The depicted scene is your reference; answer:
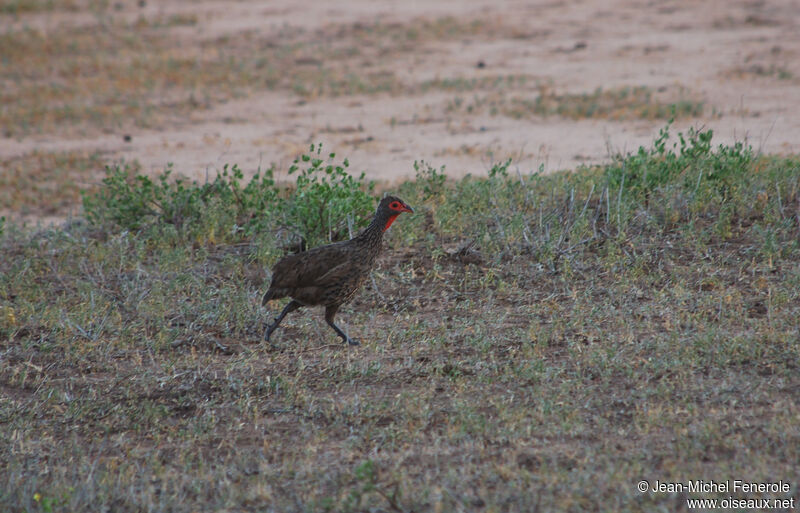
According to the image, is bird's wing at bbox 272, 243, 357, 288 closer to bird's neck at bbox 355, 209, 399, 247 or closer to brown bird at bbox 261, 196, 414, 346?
brown bird at bbox 261, 196, 414, 346

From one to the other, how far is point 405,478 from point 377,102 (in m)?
9.31

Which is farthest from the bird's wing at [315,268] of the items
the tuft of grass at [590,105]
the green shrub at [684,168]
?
the tuft of grass at [590,105]

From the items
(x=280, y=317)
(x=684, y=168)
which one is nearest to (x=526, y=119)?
(x=684, y=168)

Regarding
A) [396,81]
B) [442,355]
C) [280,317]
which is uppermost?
[396,81]

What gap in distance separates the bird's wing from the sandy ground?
375cm

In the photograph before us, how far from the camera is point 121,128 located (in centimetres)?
1289

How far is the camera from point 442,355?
6.01 m

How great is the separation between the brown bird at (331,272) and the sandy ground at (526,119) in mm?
3485

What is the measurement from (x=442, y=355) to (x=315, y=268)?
999mm

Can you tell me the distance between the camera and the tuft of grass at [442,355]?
455cm

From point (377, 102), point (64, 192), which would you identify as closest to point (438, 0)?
point (377, 102)

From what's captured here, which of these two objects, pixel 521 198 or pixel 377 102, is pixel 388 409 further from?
pixel 377 102

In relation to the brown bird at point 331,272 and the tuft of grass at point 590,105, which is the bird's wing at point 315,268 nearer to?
the brown bird at point 331,272

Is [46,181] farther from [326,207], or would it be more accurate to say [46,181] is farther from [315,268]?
[315,268]
